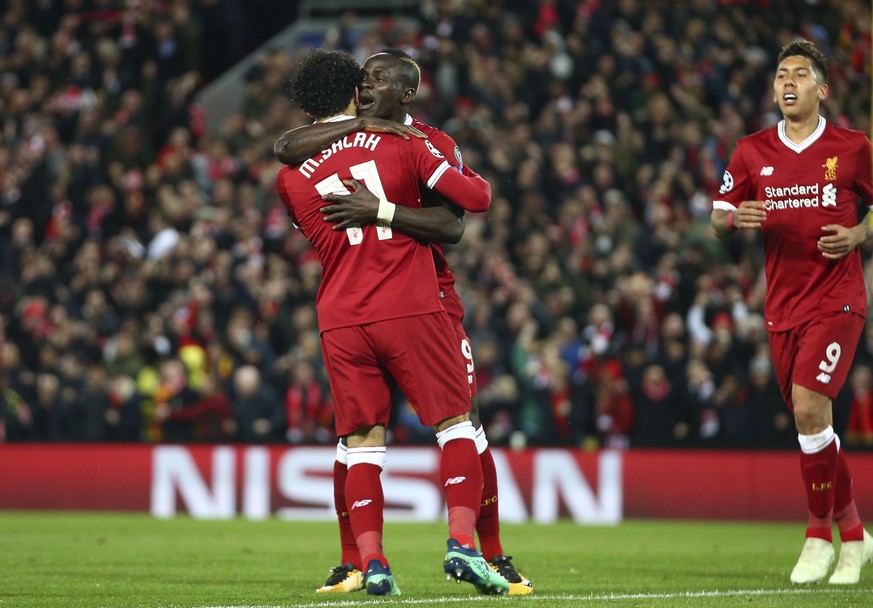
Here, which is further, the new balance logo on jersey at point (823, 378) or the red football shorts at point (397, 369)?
the new balance logo on jersey at point (823, 378)

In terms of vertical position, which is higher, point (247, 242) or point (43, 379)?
point (247, 242)

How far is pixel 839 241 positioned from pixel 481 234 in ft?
35.6

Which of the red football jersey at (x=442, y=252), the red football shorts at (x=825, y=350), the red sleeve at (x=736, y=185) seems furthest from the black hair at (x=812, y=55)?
the red football jersey at (x=442, y=252)

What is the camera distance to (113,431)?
1684 cm

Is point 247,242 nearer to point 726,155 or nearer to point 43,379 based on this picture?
point 43,379

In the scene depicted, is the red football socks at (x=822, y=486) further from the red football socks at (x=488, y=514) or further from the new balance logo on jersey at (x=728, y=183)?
the red football socks at (x=488, y=514)

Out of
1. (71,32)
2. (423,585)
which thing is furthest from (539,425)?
(71,32)

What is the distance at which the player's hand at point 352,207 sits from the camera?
6586 mm

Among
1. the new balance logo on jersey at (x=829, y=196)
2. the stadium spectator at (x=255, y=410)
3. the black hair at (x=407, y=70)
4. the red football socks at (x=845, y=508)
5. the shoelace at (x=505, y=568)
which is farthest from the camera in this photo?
the stadium spectator at (x=255, y=410)

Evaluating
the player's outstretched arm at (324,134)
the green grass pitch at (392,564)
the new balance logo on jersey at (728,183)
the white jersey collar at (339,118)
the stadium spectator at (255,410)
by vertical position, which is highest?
the white jersey collar at (339,118)

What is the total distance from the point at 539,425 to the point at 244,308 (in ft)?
13.4

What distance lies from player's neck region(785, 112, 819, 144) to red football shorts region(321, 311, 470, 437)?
223 centimetres

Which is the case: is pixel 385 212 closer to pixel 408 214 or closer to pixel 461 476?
pixel 408 214

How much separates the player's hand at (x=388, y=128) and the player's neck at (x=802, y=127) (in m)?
2.12
